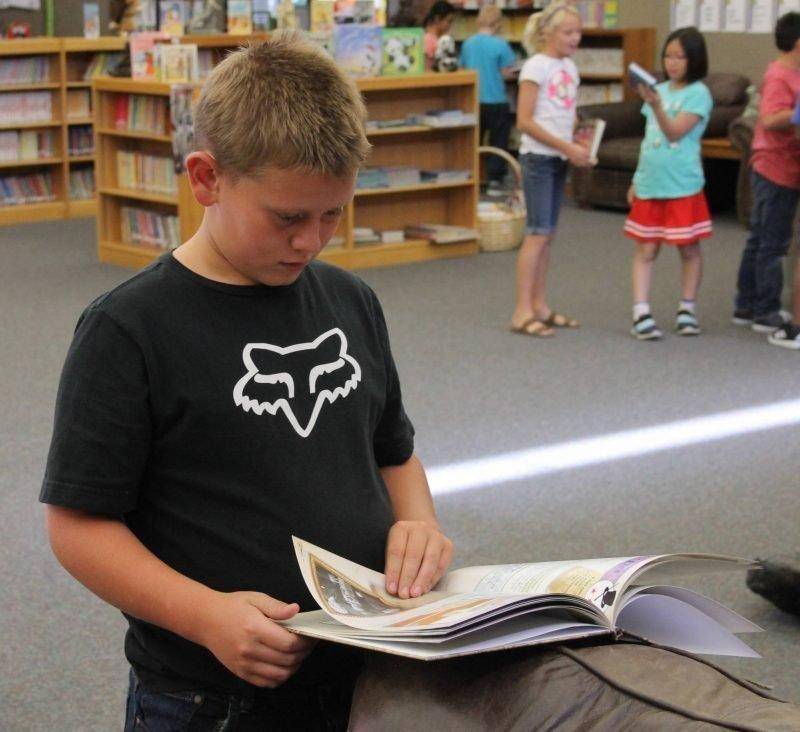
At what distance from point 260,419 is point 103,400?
155 millimetres

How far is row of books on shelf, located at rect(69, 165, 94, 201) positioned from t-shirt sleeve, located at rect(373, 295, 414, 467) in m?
7.76

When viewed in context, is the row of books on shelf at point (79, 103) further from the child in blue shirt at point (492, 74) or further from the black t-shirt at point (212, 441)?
the black t-shirt at point (212, 441)

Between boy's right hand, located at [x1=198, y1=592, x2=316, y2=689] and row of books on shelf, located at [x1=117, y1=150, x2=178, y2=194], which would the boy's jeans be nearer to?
row of books on shelf, located at [x1=117, y1=150, x2=178, y2=194]

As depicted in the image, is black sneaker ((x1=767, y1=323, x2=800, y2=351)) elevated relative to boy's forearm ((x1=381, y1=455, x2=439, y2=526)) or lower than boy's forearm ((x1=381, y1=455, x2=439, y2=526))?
lower

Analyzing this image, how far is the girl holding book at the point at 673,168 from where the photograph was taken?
16.2ft

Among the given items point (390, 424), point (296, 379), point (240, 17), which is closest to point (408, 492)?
point (390, 424)

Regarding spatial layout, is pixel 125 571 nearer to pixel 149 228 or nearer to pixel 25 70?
pixel 149 228

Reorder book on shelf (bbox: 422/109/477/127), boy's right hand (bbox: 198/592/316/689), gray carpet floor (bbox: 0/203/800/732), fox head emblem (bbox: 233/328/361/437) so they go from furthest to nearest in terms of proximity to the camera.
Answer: book on shelf (bbox: 422/109/477/127)
gray carpet floor (bbox: 0/203/800/732)
fox head emblem (bbox: 233/328/361/437)
boy's right hand (bbox: 198/592/316/689)

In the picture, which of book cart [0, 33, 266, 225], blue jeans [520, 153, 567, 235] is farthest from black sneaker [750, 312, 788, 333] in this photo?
book cart [0, 33, 266, 225]

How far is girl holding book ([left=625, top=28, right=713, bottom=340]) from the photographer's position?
4.95 m

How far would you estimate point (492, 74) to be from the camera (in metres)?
9.52

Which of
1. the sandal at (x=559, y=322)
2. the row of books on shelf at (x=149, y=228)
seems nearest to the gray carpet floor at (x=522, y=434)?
the sandal at (x=559, y=322)

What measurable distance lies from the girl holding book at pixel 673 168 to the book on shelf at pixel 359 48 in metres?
2.13

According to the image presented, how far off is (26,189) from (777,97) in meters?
5.34
